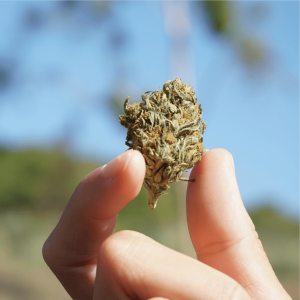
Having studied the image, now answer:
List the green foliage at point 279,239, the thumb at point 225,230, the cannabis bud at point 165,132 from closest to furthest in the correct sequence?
the cannabis bud at point 165,132 < the thumb at point 225,230 < the green foliage at point 279,239

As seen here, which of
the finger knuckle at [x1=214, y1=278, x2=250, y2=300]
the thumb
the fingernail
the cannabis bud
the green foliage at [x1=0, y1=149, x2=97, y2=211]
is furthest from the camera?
the green foliage at [x1=0, y1=149, x2=97, y2=211]

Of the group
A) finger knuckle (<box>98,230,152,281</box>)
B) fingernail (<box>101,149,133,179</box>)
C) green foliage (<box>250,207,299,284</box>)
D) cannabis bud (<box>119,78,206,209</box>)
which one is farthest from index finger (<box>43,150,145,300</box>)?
green foliage (<box>250,207,299,284</box>)

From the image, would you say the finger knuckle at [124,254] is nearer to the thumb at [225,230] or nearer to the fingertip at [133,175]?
the fingertip at [133,175]

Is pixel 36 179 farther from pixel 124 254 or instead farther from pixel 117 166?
pixel 124 254

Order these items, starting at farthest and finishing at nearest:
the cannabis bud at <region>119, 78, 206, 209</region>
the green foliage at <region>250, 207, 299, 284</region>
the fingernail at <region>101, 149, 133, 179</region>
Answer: the green foliage at <region>250, 207, 299, 284</region> → the cannabis bud at <region>119, 78, 206, 209</region> → the fingernail at <region>101, 149, 133, 179</region>

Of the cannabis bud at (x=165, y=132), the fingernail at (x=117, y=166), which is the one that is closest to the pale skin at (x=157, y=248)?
the fingernail at (x=117, y=166)

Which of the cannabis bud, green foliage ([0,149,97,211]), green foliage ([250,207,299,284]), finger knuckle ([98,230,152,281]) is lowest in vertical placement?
green foliage ([250,207,299,284])

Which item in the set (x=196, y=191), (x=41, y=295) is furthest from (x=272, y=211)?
(x=196, y=191)

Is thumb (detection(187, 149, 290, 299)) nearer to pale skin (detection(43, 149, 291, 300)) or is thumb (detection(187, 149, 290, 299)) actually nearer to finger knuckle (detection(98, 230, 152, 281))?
pale skin (detection(43, 149, 291, 300))

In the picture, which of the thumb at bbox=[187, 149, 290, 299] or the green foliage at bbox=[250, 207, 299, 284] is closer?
the thumb at bbox=[187, 149, 290, 299]
